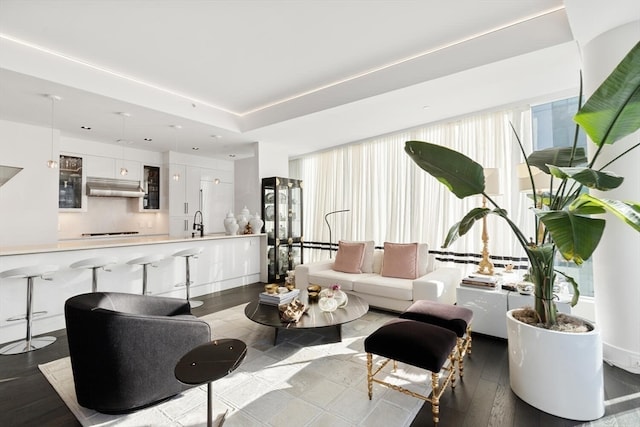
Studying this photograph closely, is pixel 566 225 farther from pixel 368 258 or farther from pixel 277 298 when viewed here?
pixel 368 258

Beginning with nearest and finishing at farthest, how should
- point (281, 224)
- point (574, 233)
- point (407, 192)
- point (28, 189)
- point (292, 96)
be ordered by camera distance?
point (574, 233) < point (292, 96) < point (28, 189) < point (407, 192) < point (281, 224)

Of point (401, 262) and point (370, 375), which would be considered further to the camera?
point (401, 262)

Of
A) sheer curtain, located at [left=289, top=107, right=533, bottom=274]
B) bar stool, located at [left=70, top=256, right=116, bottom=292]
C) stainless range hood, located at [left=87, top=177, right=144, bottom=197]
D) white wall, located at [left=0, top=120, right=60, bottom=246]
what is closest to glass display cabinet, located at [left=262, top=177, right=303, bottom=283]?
sheer curtain, located at [left=289, top=107, right=533, bottom=274]

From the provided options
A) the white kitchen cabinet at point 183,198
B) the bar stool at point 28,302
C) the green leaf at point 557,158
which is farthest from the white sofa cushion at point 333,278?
the white kitchen cabinet at point 183,198

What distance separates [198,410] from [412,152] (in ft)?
7.50

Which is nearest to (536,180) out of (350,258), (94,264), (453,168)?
(453,168)

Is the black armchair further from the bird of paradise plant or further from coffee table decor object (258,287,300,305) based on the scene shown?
the bird of paradise plant

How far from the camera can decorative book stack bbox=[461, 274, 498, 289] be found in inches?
122

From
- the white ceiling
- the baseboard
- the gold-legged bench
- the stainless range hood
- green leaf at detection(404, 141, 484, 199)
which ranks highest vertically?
the white ceiling

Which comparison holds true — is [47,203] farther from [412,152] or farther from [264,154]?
[412,152]

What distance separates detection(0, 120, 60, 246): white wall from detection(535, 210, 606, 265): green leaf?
6.21 m

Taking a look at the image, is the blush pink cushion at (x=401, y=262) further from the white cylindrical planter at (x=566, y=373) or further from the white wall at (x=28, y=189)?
the white wall at (x=28, y=189)

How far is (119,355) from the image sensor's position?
184cm

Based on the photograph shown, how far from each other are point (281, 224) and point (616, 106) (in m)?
4.93
